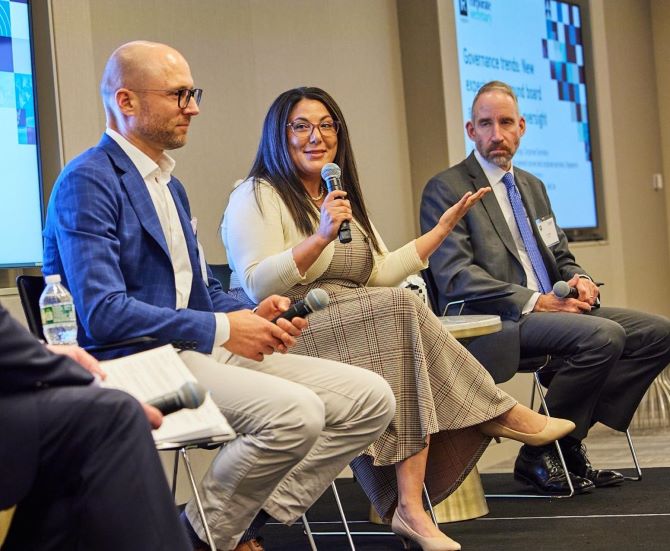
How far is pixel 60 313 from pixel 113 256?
0.65ft

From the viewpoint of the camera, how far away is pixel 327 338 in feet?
11.0

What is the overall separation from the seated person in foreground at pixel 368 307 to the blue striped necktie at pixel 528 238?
3.31 ft

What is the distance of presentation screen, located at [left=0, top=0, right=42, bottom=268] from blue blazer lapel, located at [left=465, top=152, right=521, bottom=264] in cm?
183

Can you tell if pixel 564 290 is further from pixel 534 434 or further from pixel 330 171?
pixel 330 171

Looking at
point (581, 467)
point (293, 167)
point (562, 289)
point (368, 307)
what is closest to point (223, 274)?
point (293, 167)

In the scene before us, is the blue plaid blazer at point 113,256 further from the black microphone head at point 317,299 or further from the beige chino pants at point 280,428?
the black microphone head at point 317,299

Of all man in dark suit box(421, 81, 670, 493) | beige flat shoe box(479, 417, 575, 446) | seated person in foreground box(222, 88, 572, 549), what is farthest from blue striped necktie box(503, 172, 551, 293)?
beige flat shoe box(479, 417, 575, 446)

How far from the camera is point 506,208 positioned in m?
4.78

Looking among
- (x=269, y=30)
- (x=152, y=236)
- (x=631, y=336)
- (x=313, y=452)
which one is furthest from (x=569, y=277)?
(x=152, y=236)

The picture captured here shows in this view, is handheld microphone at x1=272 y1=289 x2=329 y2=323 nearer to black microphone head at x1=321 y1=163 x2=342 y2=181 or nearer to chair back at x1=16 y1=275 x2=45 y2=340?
chair back at x1=16 y1=275 x2=45 y2=340

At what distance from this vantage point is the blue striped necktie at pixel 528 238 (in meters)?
4.70

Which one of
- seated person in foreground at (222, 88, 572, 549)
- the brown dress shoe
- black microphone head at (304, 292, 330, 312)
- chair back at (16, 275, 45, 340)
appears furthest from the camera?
seated person in foreground at (222, 88, 572, 549)

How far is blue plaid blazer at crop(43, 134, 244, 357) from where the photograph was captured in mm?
2621

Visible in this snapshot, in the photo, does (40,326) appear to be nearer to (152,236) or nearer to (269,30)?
(152,236)
